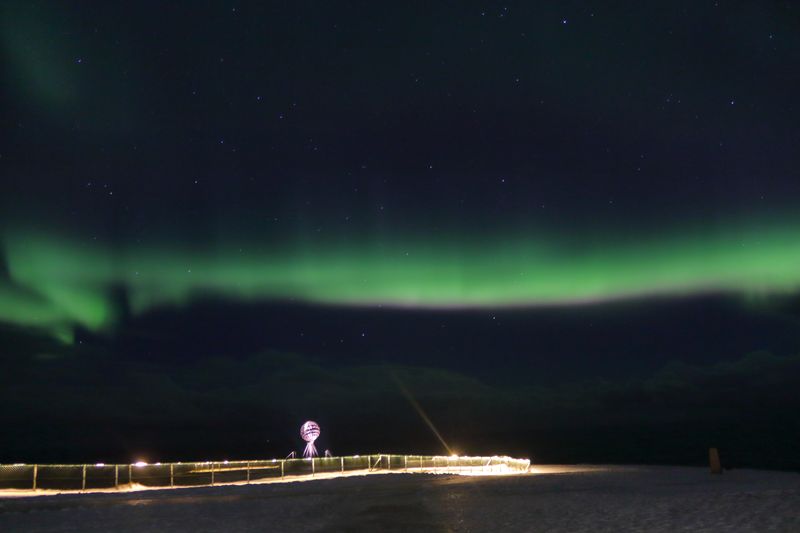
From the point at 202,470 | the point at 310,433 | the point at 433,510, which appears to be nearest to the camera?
the point at 433,510

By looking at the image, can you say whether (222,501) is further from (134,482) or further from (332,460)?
(332,460)

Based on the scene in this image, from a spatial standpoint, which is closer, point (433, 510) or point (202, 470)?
point (433, 510)

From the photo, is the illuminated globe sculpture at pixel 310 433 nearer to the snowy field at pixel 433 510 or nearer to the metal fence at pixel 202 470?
the metal fence at pixel 202 470

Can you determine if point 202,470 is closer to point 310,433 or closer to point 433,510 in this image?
point 433,510

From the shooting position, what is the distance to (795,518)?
672 inches

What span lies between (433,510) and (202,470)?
22777 millimetres

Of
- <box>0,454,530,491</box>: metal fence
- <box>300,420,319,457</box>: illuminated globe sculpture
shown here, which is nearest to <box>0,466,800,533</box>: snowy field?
<box>0,454,530,491</box>: metal fence

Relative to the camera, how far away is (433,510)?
2180cm

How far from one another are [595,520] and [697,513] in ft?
8.73

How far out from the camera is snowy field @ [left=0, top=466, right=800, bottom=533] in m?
18.1

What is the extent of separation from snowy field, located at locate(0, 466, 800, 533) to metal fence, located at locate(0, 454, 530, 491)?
6170 mm

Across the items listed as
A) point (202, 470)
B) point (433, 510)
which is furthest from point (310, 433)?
point (433, 510)

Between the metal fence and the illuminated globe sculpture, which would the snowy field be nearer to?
the metal fence

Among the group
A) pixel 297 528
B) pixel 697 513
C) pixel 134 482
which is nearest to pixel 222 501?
pixel 297 528
